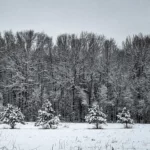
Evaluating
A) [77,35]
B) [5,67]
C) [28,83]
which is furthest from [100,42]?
[5,67]

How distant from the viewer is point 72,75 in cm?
3027

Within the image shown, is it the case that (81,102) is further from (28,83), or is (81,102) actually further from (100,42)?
(100,42)

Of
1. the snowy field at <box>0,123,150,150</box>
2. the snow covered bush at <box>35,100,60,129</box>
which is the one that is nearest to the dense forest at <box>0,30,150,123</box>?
the snow covered bush at <box>35,100,60,129</box>

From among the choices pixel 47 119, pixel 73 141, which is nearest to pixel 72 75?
pixel 47 119

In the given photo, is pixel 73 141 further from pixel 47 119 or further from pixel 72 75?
pixel 72 75

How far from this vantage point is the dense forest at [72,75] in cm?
2912

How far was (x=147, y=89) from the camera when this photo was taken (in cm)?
2753

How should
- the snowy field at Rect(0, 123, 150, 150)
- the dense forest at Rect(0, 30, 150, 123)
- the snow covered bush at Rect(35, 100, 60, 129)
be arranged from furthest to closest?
the dense forest at Rect(0, 30, 150, 123) < the snow covered bush at Rect(35, 100, 60, 129) < the snowy field at Rect(0, 123, 150, 150)

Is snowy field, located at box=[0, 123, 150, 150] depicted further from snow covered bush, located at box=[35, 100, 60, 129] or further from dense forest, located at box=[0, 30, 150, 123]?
dense forest, located at box=[0, 30, 150, 123]

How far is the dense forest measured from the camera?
29.1m

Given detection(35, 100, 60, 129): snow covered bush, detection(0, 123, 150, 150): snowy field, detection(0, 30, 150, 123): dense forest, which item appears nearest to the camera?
detection(0, 123, 150, 150): snowy field

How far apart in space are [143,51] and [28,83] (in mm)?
17327

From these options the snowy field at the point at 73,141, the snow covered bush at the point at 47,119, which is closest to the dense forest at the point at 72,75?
the snow covered bush at the point at 47,119

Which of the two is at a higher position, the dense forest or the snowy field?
the dense forest
